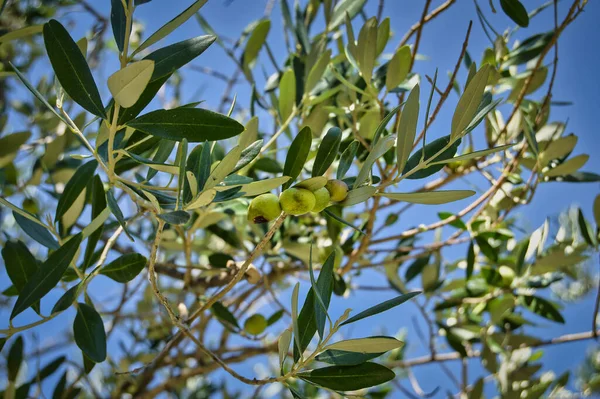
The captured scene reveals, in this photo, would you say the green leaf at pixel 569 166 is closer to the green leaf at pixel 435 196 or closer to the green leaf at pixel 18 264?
the green leaf at pixel 435 196

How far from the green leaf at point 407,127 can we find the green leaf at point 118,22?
13.1 inches

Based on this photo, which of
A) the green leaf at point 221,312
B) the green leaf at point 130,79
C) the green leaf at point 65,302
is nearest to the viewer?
the green leaf at point 130,79

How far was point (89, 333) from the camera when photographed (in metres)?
0.85

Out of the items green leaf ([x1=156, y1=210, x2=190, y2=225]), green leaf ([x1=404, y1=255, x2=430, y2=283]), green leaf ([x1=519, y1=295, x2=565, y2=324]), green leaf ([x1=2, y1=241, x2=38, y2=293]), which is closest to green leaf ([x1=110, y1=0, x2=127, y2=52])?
green leaf ([x1=156, y1=210, x2=190, y2=225])

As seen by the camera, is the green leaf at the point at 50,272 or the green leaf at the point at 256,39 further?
the green leaf at the point at 256,39

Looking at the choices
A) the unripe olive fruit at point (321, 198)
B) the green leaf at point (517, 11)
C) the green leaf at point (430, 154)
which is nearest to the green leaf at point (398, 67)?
the green leaf at point (517, 11)

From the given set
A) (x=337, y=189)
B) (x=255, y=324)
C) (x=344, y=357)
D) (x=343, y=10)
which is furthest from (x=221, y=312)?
(x=343, y=10)

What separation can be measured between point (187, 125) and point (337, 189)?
192 millimetres

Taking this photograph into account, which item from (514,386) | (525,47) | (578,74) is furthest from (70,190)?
(578,74)

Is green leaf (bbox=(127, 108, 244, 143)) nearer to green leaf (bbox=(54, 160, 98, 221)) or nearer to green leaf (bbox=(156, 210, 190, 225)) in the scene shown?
green leaf (bbox=(156, 210, 190, 225))

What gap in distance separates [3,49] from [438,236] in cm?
169

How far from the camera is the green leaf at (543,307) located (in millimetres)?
1307

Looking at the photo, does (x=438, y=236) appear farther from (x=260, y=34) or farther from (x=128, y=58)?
(x=128, y=58)

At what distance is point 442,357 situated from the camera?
1.60m
